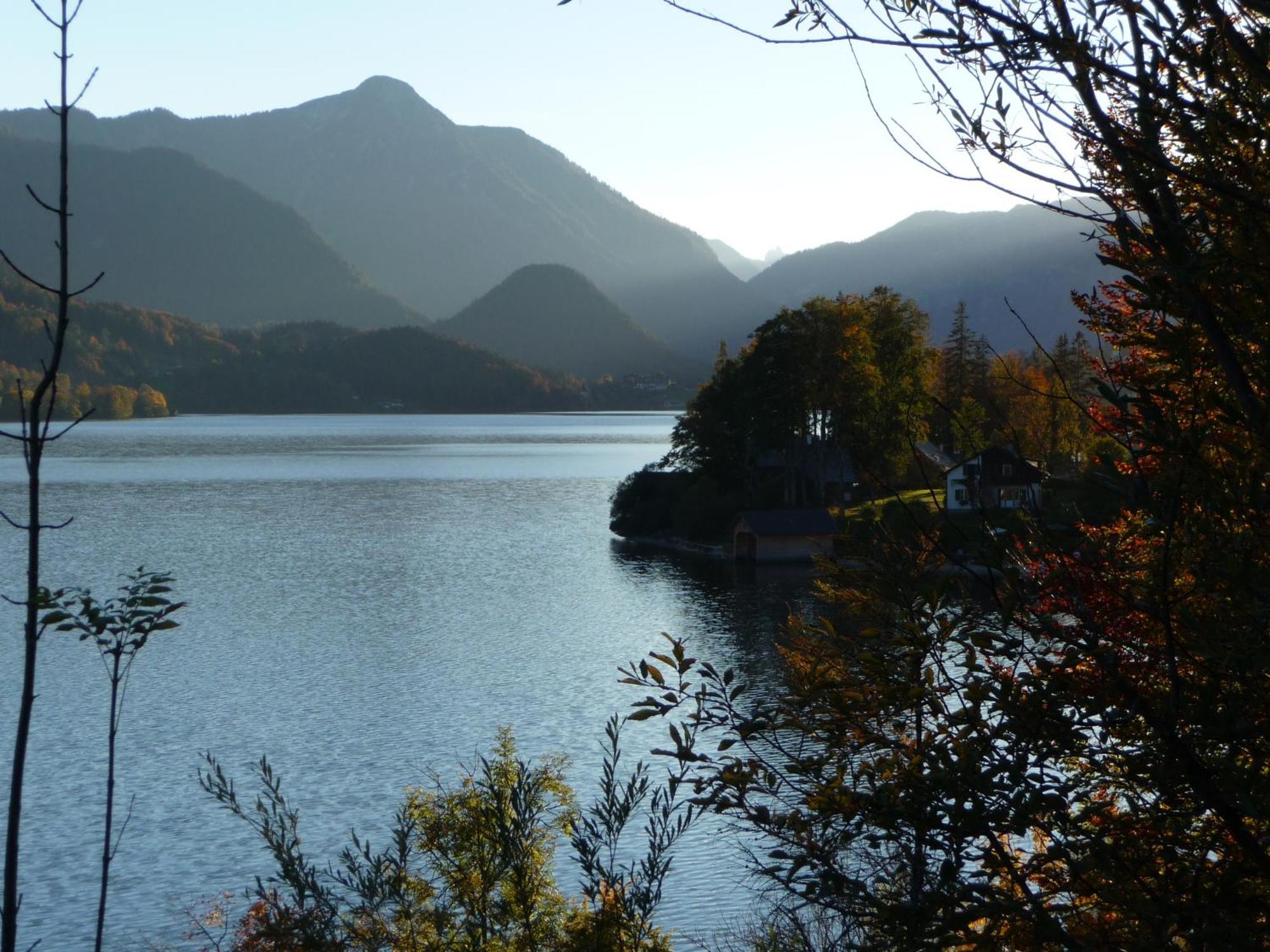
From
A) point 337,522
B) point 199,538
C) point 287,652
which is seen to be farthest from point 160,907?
point 337,522

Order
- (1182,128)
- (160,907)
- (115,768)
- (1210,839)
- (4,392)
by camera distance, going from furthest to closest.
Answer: (4,392)
(115,768)
(160,907)
(1210,839)
(1182,128)

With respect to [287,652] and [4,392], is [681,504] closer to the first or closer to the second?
[287,652]

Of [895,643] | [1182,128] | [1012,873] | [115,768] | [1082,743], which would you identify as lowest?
[115,768]

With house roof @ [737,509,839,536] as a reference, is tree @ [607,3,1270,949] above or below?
above

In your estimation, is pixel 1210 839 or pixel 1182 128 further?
pixel 1210 839

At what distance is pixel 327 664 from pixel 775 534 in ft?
80.2

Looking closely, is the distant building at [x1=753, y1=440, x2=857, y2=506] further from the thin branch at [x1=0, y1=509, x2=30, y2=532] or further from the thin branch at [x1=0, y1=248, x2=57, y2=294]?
the thin branch at [x1=0, y1=248, x2=57, y2=294]

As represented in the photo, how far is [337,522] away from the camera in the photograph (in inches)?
2739

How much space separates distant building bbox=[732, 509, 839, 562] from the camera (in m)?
53.9

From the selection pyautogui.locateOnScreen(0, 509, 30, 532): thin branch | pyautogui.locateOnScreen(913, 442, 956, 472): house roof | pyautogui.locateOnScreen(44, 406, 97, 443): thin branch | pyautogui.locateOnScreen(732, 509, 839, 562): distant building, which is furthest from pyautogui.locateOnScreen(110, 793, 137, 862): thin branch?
pyautogui.locateOnScreen(913, 442, 956, 472): house roof

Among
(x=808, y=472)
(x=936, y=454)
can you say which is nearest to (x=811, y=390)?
(x=808, y=472)

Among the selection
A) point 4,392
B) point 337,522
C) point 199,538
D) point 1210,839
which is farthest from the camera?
point 4,392

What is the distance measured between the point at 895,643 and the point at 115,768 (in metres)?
26.2

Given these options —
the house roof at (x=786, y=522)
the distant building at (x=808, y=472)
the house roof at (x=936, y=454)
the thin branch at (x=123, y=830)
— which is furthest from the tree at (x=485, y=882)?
the house roof at (x=936, y=454)
